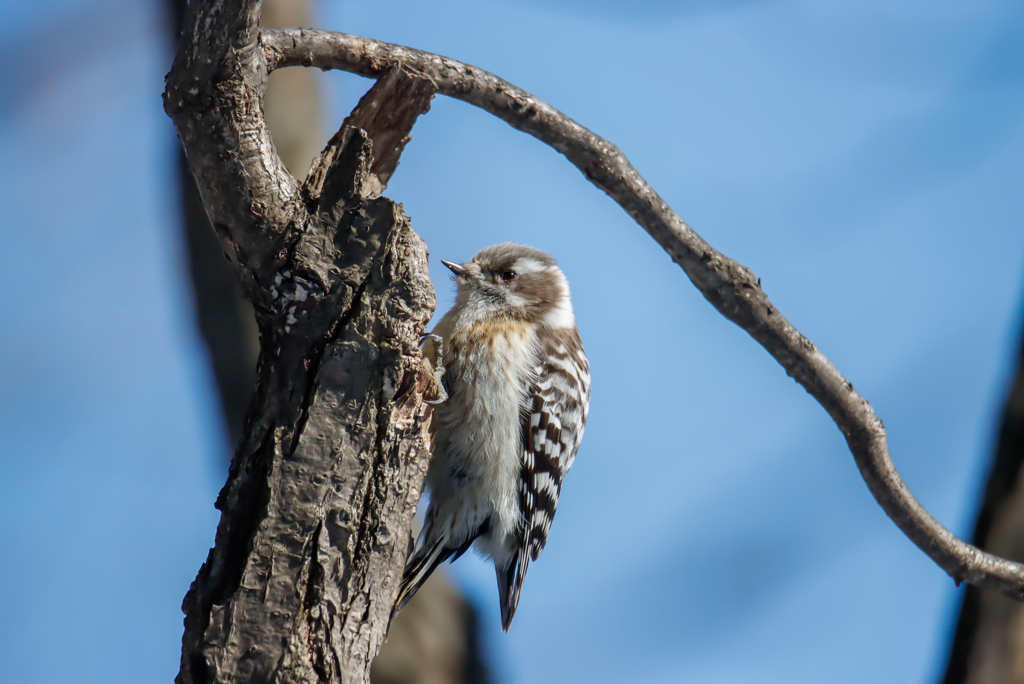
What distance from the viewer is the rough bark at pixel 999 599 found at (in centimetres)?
385

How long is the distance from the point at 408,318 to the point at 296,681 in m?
1.04

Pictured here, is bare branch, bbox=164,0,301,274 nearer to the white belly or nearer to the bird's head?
the white belly

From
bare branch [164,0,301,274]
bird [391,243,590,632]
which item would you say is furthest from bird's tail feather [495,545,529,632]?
bare branch [164,0,301,274]

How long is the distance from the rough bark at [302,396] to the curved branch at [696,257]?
321mm

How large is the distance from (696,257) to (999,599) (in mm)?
2583

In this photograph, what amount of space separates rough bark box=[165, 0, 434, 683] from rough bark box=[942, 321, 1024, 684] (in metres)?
3.21

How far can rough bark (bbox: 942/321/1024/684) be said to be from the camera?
12.6ft

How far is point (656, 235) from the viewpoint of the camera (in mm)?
3047

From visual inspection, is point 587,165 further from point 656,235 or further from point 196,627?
point 196,627

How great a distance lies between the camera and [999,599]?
3.97 metres

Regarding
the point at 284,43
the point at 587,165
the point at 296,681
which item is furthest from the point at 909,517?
the point at 284,43

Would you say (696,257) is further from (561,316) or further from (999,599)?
(999,599)

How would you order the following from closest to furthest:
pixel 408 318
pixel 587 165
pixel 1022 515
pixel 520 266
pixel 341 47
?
pixel 408 318, pixel 341 47, pixel 587 165, pixel 1022 515, pixel 520 266

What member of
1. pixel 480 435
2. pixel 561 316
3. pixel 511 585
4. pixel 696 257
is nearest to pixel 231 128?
pixel 696 257
